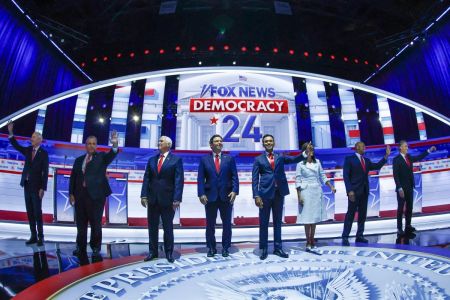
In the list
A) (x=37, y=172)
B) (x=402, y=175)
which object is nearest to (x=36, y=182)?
(x=37, y=172)

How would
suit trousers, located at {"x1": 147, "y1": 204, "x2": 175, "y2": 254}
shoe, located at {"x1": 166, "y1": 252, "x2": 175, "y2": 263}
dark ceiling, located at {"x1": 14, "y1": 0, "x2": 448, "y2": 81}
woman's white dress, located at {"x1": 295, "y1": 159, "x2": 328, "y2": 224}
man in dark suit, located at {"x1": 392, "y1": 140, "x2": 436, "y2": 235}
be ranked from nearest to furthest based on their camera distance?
shoe, located at {"x1": 166, "y1": 252, "x2": 175, "y2": 263}, suit trousers, located at {"x1": 147, "y1": 204, "x2": 175, "y2": 254}, woman's white dress, located at {"x1": 295, "y1": 159, "x2": 328, "y2": 224}, man in dark suit, located at {"x1": 392, "y1": 140, "x2": 436, "y2": 235}, dark ceiling, located at {"x1": 14, "y1": 0, "x2": 448, "y2": 81}

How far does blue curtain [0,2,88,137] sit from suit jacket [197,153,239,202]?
309cm

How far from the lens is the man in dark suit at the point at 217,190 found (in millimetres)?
3691

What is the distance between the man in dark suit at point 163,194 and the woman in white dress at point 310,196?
1482mm

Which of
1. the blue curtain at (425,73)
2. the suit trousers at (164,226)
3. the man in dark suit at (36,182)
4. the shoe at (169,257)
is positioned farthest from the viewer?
the blue curtain at (425,73)

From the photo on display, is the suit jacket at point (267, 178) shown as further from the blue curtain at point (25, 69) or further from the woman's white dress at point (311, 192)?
the blue curtain at point (25, 69)

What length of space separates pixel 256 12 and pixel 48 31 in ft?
14.9

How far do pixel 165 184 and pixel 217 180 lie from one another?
22.9 inches

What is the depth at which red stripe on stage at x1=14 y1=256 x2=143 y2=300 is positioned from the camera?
238cm

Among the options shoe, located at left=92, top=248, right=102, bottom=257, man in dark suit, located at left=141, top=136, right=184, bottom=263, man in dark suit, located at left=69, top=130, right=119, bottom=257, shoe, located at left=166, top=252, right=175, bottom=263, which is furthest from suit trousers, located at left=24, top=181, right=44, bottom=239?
shoe, located at left=166, top=252, right=175, bottom=263

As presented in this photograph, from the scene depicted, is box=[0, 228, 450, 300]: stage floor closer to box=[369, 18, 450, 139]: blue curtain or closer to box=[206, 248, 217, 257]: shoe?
box=[206, 248, 217, 257]: shoe

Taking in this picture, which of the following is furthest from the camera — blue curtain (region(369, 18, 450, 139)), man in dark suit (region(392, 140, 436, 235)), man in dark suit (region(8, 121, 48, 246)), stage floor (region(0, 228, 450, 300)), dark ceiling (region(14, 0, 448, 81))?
dark ceiling (region(14, 0, 448, 81))

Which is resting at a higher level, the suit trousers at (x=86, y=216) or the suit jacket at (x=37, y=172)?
the suit jacket at (x=37, y=172)

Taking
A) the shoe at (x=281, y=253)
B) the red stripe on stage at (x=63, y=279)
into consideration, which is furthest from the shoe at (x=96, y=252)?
the shoe at (x=281, y=253)
